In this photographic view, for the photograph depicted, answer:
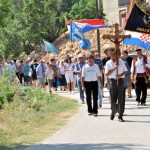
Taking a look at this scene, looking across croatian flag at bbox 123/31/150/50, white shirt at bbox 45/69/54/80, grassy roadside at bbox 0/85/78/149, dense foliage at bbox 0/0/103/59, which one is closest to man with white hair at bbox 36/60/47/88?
white shirt at bbox 45/69/54/80

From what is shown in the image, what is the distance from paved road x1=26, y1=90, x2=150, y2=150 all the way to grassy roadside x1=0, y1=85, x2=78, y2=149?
368mm

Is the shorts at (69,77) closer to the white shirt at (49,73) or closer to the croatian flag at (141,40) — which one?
the white shirt at (49,73)

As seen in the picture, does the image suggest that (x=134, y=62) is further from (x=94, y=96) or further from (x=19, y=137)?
(x=19, y=137)

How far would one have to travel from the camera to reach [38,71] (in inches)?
1035

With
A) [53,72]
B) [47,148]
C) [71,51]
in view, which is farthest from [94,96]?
[71,51]

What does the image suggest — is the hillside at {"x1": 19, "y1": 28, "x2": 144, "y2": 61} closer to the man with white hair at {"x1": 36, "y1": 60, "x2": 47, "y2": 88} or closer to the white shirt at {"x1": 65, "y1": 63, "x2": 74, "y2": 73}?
the white shirt at {"x1": 65, "y1": 63, "x2": 74, "y2": 73}

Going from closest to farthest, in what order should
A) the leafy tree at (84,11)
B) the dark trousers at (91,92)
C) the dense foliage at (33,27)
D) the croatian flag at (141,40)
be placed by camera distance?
the dark trousers at (91,92) → the croatian flag at (141,40) → the dense foliage at (33,27) → the leafy tree at (84,11)

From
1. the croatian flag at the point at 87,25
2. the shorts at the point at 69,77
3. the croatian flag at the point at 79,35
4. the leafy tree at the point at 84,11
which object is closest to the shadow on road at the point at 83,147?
the shorts at the point at 69,77

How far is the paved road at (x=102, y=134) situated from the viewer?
1030 cm

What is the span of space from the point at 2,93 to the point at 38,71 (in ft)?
21.2

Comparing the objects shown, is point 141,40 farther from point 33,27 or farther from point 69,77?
point 33,27

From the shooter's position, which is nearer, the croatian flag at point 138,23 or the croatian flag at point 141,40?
the croatian flag at point 138,23

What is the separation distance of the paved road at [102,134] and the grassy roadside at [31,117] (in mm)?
368

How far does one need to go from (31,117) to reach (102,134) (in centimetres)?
348
